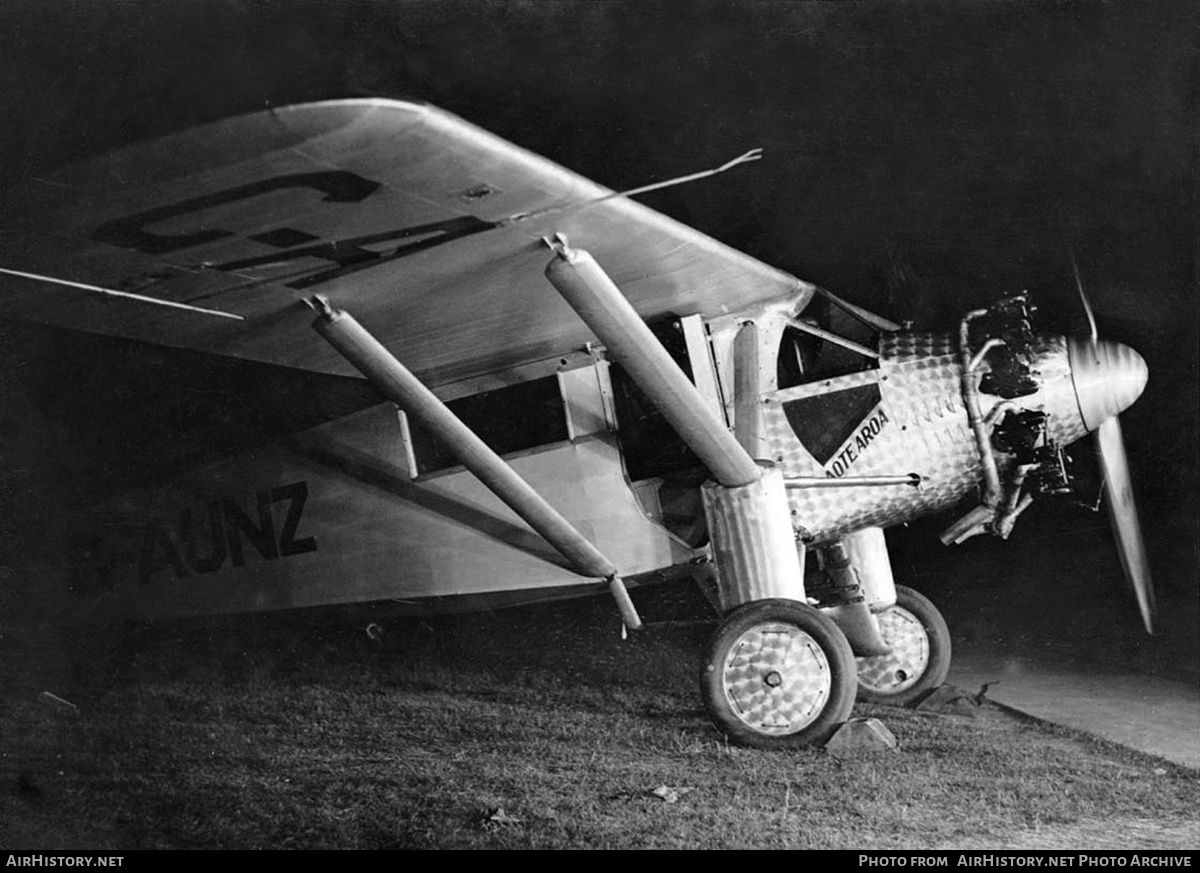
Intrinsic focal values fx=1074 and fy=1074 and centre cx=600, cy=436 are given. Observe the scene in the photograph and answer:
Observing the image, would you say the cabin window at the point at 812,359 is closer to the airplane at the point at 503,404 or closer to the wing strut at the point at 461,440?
the airplane at the point at 503,404

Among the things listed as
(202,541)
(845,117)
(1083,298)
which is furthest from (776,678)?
(202,541)

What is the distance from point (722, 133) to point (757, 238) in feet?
2.07

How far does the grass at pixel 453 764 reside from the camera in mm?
3855

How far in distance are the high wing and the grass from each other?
1.64 m

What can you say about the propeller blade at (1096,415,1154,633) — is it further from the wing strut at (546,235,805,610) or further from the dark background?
the wing strut at (546,235,805,610)

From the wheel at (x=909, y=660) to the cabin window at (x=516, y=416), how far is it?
210cm

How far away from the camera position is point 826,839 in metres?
3.76

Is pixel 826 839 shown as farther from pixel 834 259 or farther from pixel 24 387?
pixel 24 387

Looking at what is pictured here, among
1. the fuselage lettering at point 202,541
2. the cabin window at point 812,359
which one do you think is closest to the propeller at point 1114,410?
the cabin window at point 812,359

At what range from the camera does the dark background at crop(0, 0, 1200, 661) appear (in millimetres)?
4234


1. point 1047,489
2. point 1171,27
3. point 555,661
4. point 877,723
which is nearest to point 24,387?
point 555,661

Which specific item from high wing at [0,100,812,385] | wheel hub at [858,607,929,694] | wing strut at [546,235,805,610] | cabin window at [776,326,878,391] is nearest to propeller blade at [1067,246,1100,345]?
cabin window at [776,326,878,391]
